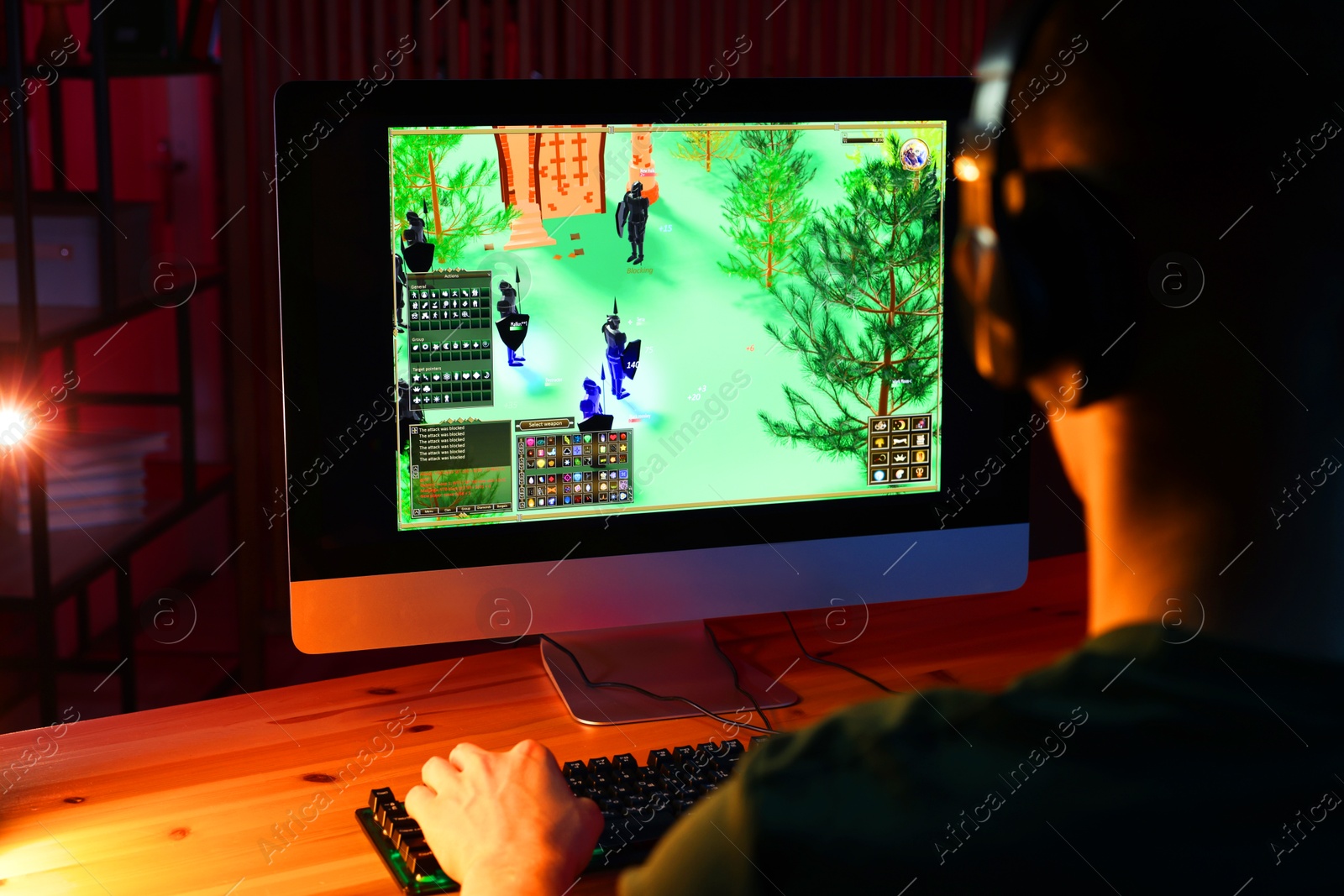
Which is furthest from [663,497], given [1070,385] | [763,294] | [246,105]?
[246,105]

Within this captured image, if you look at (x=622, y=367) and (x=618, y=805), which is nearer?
(x=618, y=805)

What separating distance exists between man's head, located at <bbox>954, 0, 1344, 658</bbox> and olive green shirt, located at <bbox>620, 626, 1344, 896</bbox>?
48 mm

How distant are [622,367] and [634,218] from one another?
13 centimetres

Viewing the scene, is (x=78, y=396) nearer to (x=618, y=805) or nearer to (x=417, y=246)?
(x=417, y=246)

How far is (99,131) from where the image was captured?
81.0 inches

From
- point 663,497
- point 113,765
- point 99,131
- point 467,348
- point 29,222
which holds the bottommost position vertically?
point 113,765

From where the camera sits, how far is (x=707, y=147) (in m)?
1.08

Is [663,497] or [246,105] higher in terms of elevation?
[246,105]

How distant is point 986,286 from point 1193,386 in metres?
0.11

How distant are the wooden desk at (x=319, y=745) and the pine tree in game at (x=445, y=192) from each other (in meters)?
0.41

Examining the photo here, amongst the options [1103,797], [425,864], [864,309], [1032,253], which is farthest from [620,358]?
[1103,797]

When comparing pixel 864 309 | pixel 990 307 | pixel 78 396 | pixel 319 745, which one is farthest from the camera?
pixel 78 396

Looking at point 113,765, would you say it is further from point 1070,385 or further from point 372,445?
point 1070,385

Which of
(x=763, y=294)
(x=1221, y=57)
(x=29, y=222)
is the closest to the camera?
(x=1221, y=57)
